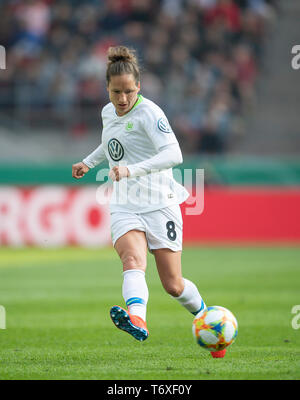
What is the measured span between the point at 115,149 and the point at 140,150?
0.22 metres

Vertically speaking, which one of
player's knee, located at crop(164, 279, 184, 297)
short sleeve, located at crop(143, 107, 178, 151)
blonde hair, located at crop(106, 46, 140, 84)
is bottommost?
player's knee, located at crop(164, 279, 184, 297)

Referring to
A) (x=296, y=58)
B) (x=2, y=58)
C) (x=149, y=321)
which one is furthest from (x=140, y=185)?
(x=296, y=58)

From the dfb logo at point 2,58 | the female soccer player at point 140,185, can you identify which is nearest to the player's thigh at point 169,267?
the female soccer player at point 140,185

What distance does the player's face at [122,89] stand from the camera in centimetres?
630

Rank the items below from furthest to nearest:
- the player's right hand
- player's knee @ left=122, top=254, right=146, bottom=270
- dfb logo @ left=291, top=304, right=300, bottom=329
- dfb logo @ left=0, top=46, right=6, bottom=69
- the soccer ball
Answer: dfb logo @ left=0, top=46, right=6, bottom=69 → dfb logo @ left=291, top=304, right=300, bottom=329 → the player's right hand → player's knee @ left=122, top=254, right=146, bottom=270 → the soccer ball

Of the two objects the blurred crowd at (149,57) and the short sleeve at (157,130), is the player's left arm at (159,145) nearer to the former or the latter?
the short sleeve at (157,130)

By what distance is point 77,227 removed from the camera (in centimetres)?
1841

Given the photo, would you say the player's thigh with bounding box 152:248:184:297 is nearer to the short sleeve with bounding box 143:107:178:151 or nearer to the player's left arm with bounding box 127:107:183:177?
the player's left arm with bounding box 127:107:183:177

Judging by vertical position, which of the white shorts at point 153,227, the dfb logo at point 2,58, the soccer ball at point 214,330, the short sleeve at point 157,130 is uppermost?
the dfb logo at point 2,58

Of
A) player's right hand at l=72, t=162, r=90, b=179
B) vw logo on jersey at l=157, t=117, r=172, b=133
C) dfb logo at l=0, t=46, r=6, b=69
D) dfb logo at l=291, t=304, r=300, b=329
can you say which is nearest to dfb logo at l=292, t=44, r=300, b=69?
dfb logo at l=0, t=46, r=6, b=69

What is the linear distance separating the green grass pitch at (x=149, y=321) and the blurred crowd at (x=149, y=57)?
492 centimetres

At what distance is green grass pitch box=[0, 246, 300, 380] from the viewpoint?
5.82 meters

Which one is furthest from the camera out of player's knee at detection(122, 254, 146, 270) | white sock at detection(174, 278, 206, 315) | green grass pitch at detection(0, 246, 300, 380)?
white sock at detection(174, 278, 206, 315)
